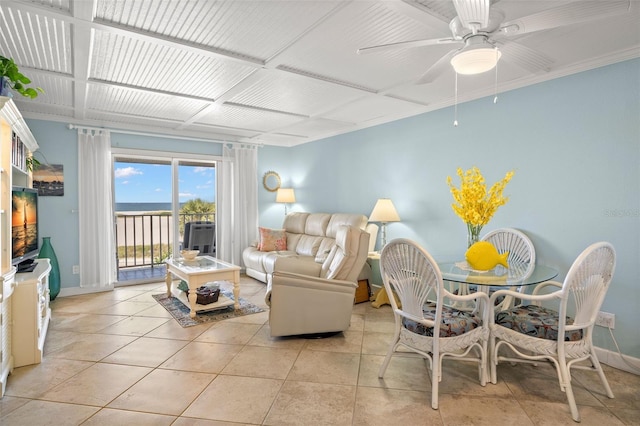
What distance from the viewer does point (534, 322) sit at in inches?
88.0

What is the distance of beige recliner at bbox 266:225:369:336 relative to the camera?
3.00 meters

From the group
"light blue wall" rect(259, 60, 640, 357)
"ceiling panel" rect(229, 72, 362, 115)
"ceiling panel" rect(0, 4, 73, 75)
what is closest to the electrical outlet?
"light blue wall" rect(259, 60, 640, 357)

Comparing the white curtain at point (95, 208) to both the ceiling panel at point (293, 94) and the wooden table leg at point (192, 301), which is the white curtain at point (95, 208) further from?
the ceiling panel at point (293, 94)

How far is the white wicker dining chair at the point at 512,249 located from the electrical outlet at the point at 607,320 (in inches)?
23.0

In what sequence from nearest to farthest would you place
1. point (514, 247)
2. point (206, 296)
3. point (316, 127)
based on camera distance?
point (514, 247), point (206, 296), point (316, 127)

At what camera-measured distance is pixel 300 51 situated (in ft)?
8.34

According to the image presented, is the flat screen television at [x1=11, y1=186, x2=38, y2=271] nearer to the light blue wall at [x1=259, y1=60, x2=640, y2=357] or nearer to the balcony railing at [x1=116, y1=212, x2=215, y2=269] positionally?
the balcony railing at [x1=116, y1=212, x2=215, y2=269]

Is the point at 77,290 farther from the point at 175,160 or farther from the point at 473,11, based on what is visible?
the point at 473,11

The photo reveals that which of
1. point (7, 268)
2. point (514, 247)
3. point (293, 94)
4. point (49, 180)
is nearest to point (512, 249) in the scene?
point (514, 247)

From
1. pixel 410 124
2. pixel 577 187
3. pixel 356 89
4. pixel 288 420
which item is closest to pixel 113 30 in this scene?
pixel 356 89

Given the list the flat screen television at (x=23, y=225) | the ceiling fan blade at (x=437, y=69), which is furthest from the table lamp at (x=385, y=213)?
the flat screen television at (x=23, y=225)

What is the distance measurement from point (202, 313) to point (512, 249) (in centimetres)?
329

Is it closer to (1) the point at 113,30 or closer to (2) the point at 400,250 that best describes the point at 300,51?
(1) the point at 113,30

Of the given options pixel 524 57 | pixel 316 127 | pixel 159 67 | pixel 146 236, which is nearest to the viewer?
pixel 524 57
